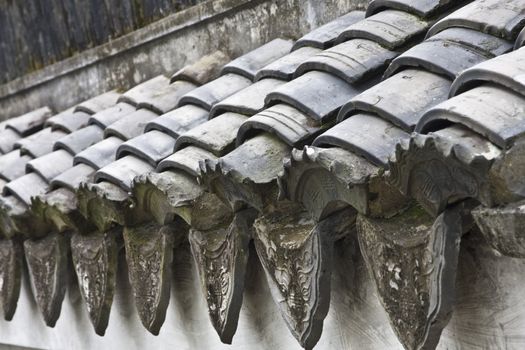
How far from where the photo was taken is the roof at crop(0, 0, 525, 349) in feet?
6.22

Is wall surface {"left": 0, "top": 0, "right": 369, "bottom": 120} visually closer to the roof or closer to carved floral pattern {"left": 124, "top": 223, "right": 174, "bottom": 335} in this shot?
the roof

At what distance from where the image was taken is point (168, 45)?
4.32 m

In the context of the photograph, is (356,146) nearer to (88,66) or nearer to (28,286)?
(28,286)

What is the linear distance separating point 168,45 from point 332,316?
6.40 ft

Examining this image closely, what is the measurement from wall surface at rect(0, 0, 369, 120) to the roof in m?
0.14

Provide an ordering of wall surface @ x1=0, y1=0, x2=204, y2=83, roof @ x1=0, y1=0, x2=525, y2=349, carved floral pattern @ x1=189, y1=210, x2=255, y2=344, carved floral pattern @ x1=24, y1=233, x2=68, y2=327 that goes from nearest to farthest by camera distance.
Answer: roof @ x1=0, y1=0, x2=525, y2=349 → carved floral pattern @ x1=189, y1=210, x2=255, y2=344 → carved floral pattern @ x1=24, y1=233, x2=68, y2=327 → wall surface @ x1=0, y1=0, x2=204, y2=83

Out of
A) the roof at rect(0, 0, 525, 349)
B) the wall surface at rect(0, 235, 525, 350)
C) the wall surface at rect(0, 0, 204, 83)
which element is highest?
the wall surface at rect(0, 0, 204, 83)

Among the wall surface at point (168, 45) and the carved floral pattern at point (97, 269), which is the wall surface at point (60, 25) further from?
the carved floral pattern at point (97, 269)

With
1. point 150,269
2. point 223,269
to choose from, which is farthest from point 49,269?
point 223,269

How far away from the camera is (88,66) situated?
494 cm

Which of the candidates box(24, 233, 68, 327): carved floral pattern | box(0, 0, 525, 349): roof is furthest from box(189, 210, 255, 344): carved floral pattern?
box(24, 233, 68, 327): carved floral pattern

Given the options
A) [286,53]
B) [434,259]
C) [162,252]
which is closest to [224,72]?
[286,53]

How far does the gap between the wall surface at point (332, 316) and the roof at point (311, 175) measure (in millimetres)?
180

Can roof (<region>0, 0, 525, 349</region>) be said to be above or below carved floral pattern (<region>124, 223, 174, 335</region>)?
above
